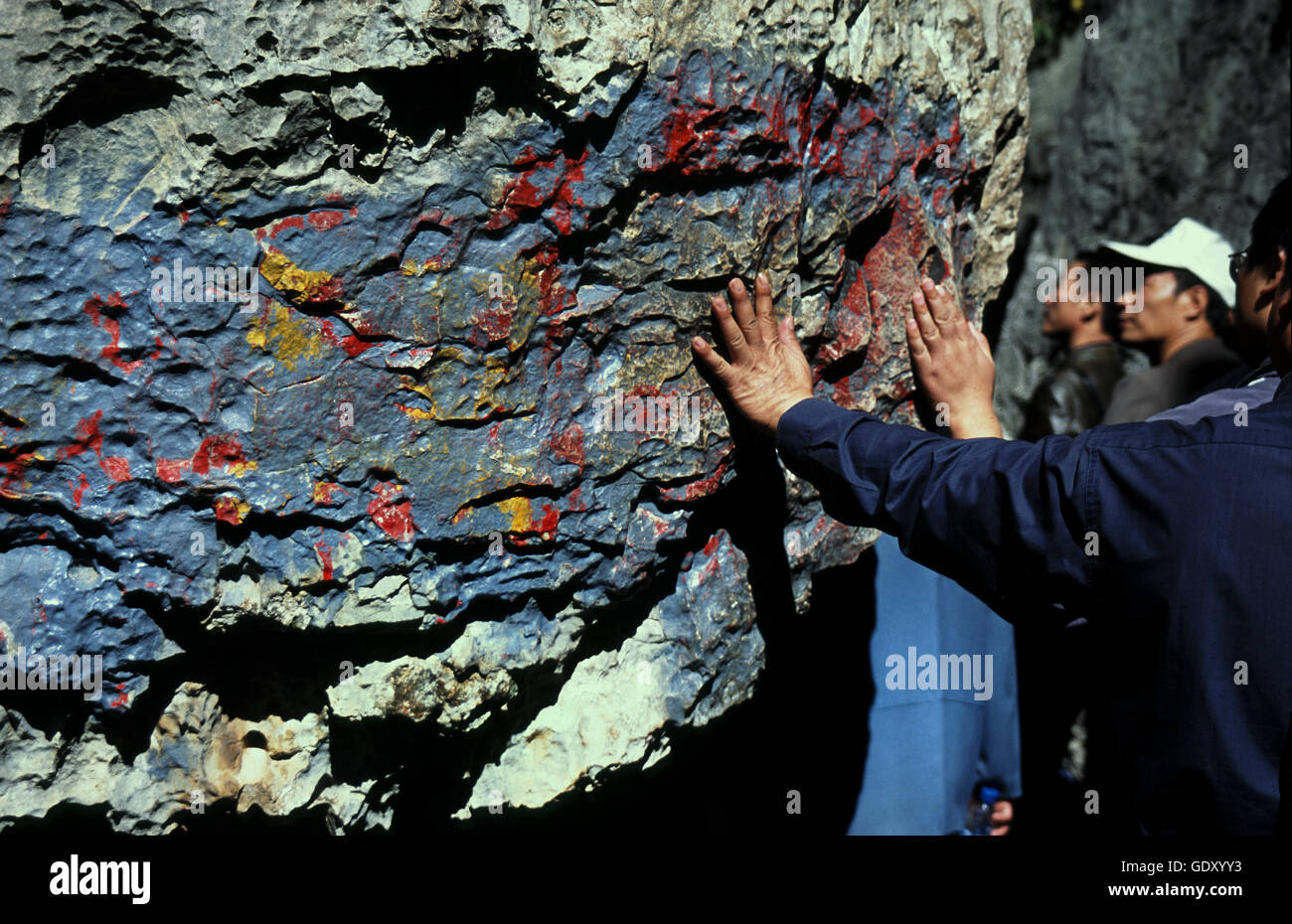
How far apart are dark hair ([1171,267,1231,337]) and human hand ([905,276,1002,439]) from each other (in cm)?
161

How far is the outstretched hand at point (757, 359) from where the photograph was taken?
5.95 feet

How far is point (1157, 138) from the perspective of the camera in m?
3.98

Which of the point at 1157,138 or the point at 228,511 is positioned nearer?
the point at 228,511

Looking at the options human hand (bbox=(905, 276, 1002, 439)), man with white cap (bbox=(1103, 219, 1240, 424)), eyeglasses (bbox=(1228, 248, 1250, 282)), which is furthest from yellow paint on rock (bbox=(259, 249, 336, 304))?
man with white cap (bbox=(1103, 219, 1240, 424))

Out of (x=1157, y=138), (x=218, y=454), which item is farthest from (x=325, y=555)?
(x=1157, y=138)

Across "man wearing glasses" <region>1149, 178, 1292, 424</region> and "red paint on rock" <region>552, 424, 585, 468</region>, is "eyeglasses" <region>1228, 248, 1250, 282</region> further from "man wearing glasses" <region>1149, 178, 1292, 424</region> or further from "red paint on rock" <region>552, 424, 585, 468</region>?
"red paint on rock" <region>552, 424, 585, 468</region>

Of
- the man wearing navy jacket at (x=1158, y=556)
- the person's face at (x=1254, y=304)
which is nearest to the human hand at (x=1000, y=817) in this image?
the man wearing navy jacket at (x=1158, y=556)

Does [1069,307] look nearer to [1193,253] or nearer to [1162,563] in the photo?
[1193,253]

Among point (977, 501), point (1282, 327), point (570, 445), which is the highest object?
point (1282, 327)

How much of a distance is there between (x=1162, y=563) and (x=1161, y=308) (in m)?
2.20

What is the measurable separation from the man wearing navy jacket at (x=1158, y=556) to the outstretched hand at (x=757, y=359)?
0.74ft

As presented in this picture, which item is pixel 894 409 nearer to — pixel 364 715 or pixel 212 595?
pixel 364 715

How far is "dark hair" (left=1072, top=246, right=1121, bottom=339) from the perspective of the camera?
348cm

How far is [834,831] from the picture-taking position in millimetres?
2371
